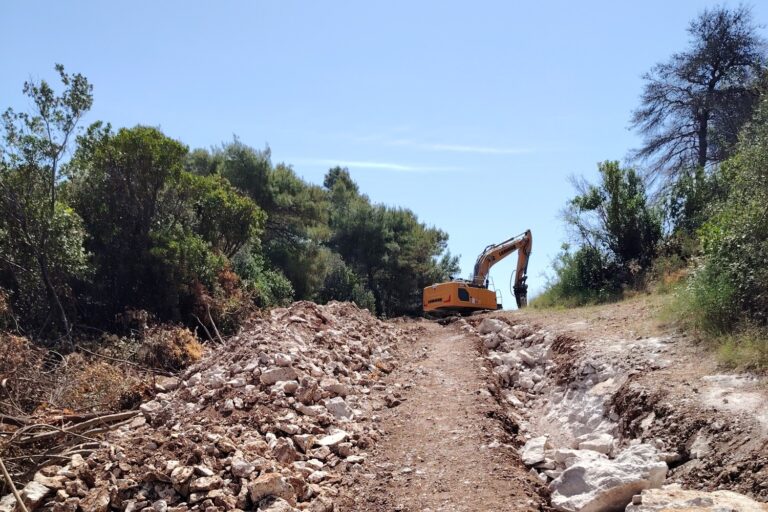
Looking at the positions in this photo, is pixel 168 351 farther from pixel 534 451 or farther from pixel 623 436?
pixel 623 436

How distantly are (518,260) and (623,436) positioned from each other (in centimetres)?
1369

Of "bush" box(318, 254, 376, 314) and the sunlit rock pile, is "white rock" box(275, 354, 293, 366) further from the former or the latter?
"bush" box(318, 254, 376, 314)

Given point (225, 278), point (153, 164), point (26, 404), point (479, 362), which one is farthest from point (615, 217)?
point (26, 404)

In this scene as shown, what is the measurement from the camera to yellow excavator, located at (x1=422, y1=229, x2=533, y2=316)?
59.5 ft

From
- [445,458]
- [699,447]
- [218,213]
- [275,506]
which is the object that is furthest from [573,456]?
[218,213]

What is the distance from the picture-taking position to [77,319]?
13.8 metres

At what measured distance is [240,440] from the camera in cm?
631

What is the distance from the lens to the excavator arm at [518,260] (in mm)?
19469

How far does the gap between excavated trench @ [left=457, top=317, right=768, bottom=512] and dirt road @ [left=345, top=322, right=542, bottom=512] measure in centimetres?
27

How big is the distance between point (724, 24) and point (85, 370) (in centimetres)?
1941

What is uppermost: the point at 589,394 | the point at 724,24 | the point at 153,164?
the point at 724,24

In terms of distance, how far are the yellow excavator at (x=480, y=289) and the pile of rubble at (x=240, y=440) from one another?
27.1 feet

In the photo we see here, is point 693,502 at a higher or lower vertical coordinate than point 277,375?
lower

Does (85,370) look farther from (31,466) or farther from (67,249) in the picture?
(67,249)
